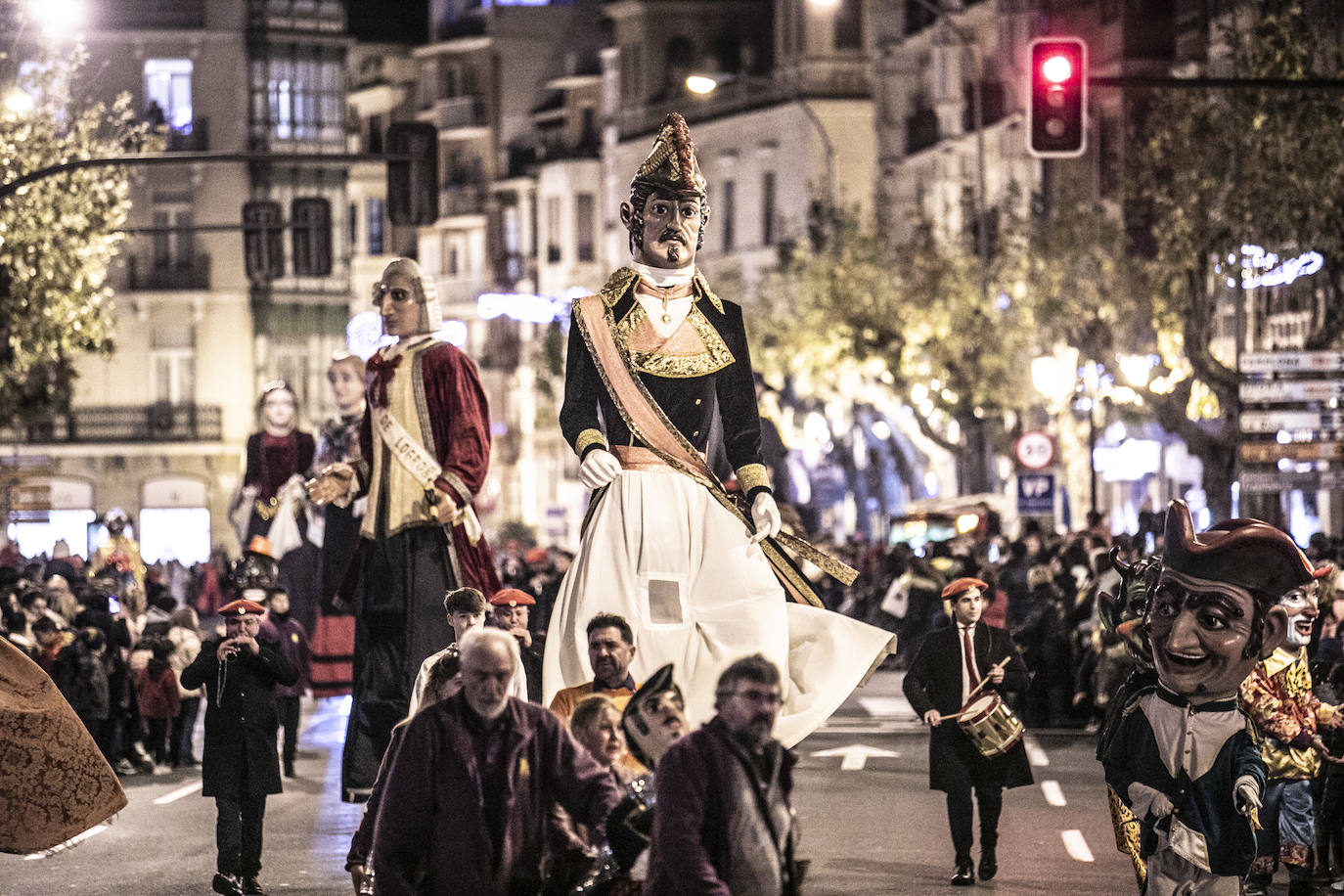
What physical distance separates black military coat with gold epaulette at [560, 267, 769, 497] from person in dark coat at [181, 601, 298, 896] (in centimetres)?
408

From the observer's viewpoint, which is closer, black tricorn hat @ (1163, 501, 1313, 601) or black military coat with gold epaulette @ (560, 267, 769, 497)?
black tricorn hat @ (1163, 501, 1313, 601)

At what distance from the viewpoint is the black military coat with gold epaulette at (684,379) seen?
1063 centimetres

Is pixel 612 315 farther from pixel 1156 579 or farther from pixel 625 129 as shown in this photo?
pixel 625 129

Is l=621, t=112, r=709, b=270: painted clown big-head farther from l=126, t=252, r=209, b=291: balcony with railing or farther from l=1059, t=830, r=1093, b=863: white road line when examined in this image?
l=126, t=252, r=209, b=291: balcony with railing

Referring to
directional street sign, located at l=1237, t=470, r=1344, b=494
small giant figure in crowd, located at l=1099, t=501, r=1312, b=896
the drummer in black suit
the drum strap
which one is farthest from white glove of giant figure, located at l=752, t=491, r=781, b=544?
directional street sign, located at l=1237, t=470, r=1344, b=494

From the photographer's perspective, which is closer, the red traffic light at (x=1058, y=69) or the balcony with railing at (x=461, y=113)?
the red traffic light at (x=1058, y=69)

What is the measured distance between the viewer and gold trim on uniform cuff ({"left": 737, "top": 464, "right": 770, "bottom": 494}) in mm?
10609

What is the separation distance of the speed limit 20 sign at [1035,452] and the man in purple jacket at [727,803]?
32789 mm

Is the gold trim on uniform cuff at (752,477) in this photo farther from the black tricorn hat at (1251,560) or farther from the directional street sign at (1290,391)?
the directional street sign at (1290,391)

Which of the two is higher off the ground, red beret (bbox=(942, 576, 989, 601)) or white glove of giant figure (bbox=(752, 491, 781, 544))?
white glove of giant figure (bbox=(752, 491, 781, 544))

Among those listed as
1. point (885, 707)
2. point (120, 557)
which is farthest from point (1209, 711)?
point (120, 557)

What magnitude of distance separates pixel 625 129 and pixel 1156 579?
267 ft

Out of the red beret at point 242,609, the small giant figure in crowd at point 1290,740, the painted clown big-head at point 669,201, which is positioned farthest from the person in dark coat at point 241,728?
the small giant figure in crowd at point 1290,740

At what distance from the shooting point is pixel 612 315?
421 inches
